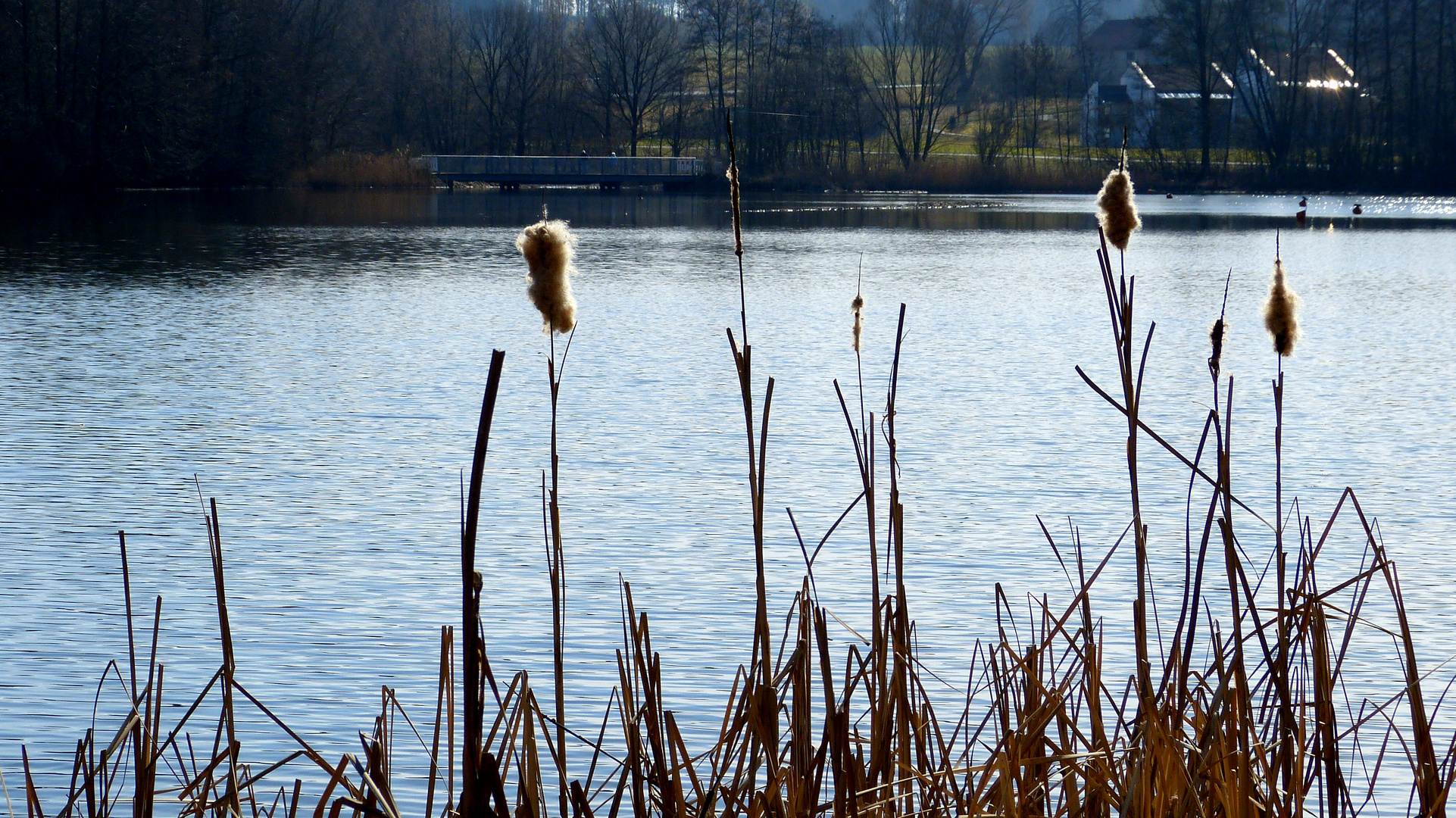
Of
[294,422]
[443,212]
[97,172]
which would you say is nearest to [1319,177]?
[443,212]

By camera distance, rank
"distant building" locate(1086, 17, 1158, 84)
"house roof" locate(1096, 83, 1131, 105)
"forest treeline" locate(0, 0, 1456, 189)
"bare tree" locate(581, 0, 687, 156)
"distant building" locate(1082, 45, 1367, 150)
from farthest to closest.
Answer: "distant building" locate(1086, 17, 1158, 84) < "house roof" locate(1096, 83, 1131, 105) < "bare tree" locate(581, 0, 687, 156) < "distant building" locate(1082, 45, 1367, 150) < "forest treeline" locate(0, 0, 1456, 189)

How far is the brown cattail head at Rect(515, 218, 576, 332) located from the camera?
61.9 inches

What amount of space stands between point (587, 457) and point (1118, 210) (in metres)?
6.06

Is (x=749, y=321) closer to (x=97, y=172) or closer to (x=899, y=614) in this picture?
(x=899, y=614)

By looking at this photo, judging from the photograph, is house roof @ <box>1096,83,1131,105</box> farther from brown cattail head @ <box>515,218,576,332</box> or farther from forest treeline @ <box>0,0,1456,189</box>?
brown cattail head @ <box>515,218,576,332</box>

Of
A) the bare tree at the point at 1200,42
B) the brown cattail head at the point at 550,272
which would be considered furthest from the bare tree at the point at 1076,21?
the brown cattail head at the point at 550,272

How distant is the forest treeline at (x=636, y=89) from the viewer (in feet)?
125

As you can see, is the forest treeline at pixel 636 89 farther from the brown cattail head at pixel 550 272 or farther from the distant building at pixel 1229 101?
the brown cattail head at pixel 550 272

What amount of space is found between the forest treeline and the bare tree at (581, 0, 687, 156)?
0.12m

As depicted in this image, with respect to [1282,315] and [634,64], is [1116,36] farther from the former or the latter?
[1282,315]

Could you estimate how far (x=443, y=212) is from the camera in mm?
33500

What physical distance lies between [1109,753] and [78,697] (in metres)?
3.09

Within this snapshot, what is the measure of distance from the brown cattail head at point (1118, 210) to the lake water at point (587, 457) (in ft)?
3.42

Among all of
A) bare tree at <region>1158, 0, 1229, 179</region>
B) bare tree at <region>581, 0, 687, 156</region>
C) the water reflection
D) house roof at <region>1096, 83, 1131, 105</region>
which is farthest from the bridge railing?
house roof at <region>1096, 83, 1131, 105</region>
